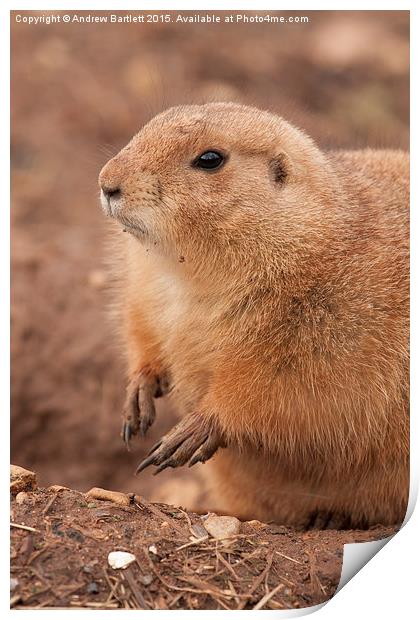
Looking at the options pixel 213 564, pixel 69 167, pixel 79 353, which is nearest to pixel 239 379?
pixel 213 564

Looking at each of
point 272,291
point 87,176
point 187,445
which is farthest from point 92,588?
point 87,176

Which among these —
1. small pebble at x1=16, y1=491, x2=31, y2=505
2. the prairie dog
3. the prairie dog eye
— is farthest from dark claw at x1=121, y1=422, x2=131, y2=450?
the prairie dog eye

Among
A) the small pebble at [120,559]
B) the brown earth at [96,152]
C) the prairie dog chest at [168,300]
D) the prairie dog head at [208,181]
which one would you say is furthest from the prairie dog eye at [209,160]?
the small pebble at [120,559]

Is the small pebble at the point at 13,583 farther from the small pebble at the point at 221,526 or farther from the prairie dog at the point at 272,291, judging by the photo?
the prairie dog at the point at 272,291

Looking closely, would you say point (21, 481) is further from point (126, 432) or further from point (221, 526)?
point (126, 432)

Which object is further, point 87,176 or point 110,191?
point 87,176

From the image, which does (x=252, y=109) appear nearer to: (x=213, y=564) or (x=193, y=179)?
(x=193, y=179)

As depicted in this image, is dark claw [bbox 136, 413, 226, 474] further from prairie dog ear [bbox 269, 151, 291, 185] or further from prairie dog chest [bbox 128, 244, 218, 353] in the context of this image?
prairie dog ear [bbox 269, 151, 291, 185]

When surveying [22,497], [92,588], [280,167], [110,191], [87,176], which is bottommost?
[92,588]
